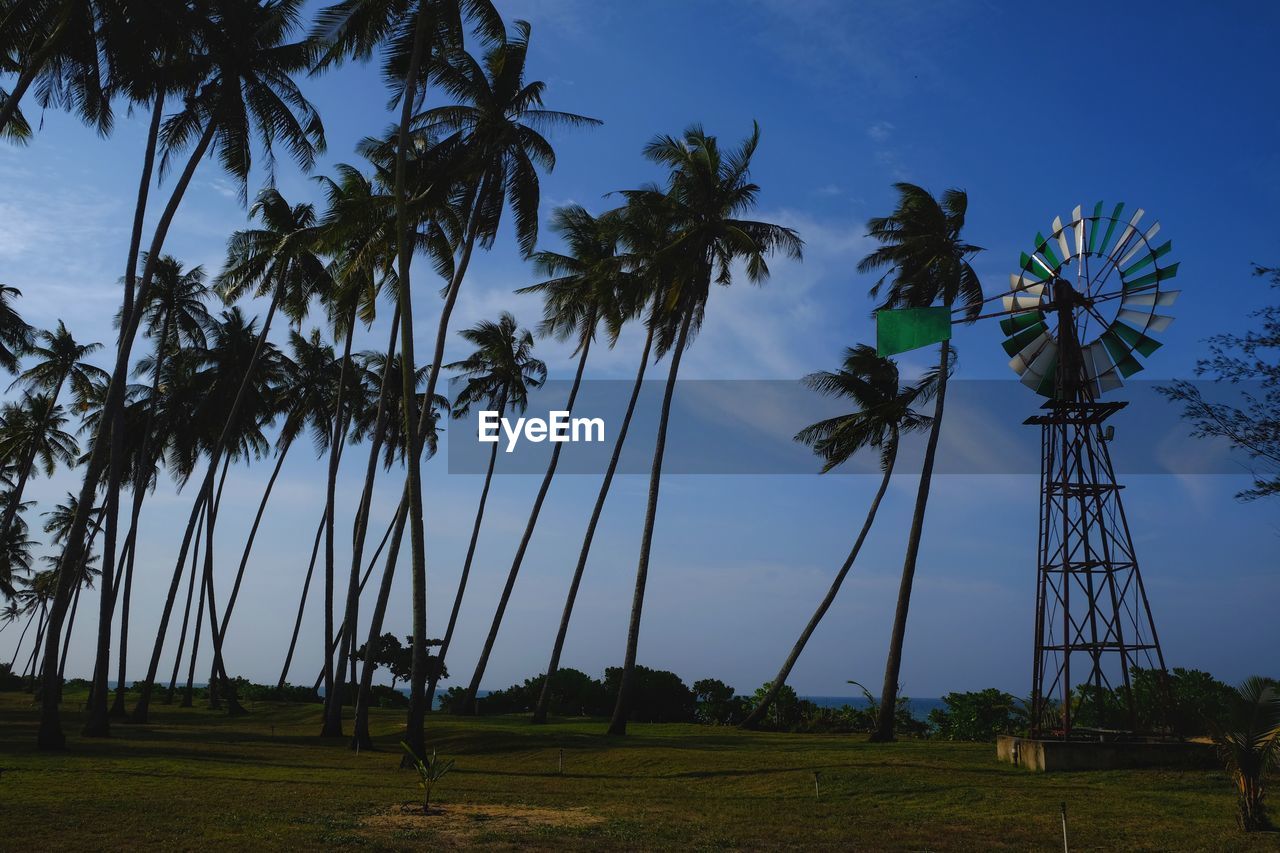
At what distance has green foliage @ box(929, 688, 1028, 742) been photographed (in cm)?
2778

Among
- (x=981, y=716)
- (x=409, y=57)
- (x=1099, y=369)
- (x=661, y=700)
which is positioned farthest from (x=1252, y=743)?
(x=661, y=700)

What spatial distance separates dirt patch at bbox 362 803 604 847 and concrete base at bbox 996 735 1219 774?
997cm

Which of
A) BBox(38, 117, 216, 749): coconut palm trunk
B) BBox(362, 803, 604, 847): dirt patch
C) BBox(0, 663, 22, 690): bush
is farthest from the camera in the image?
BBox(0, 663, 22, 690): bush

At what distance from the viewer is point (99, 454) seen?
21906mm

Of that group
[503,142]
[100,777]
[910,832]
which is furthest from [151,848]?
[503,142]

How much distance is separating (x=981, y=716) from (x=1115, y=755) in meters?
9.40

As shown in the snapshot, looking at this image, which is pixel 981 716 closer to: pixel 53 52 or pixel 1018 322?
pixel 1018 322

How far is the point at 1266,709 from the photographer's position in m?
13.6

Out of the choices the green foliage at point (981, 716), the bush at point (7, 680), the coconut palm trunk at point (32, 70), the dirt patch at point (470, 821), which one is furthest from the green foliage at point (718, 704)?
the bush at point (7, 680)

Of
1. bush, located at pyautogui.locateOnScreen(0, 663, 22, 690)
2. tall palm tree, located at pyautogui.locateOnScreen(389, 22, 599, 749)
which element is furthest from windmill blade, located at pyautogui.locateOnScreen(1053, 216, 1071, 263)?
bush, located at pyautogui.locateOnScreen(0, 663, 22, 690)

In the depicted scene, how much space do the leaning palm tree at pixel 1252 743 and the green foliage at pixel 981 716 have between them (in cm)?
1406

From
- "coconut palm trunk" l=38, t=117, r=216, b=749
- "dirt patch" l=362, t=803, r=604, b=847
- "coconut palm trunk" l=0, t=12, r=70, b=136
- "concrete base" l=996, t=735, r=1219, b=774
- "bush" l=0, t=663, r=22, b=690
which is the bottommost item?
"bush" l=0, t=663, r=22, b=690

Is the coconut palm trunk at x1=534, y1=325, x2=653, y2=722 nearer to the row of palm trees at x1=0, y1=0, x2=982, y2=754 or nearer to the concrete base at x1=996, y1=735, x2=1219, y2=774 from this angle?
the row of palm trees at x1=0, y1=0, x2=982, y2=754

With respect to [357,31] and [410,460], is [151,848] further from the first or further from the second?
[357,31]
